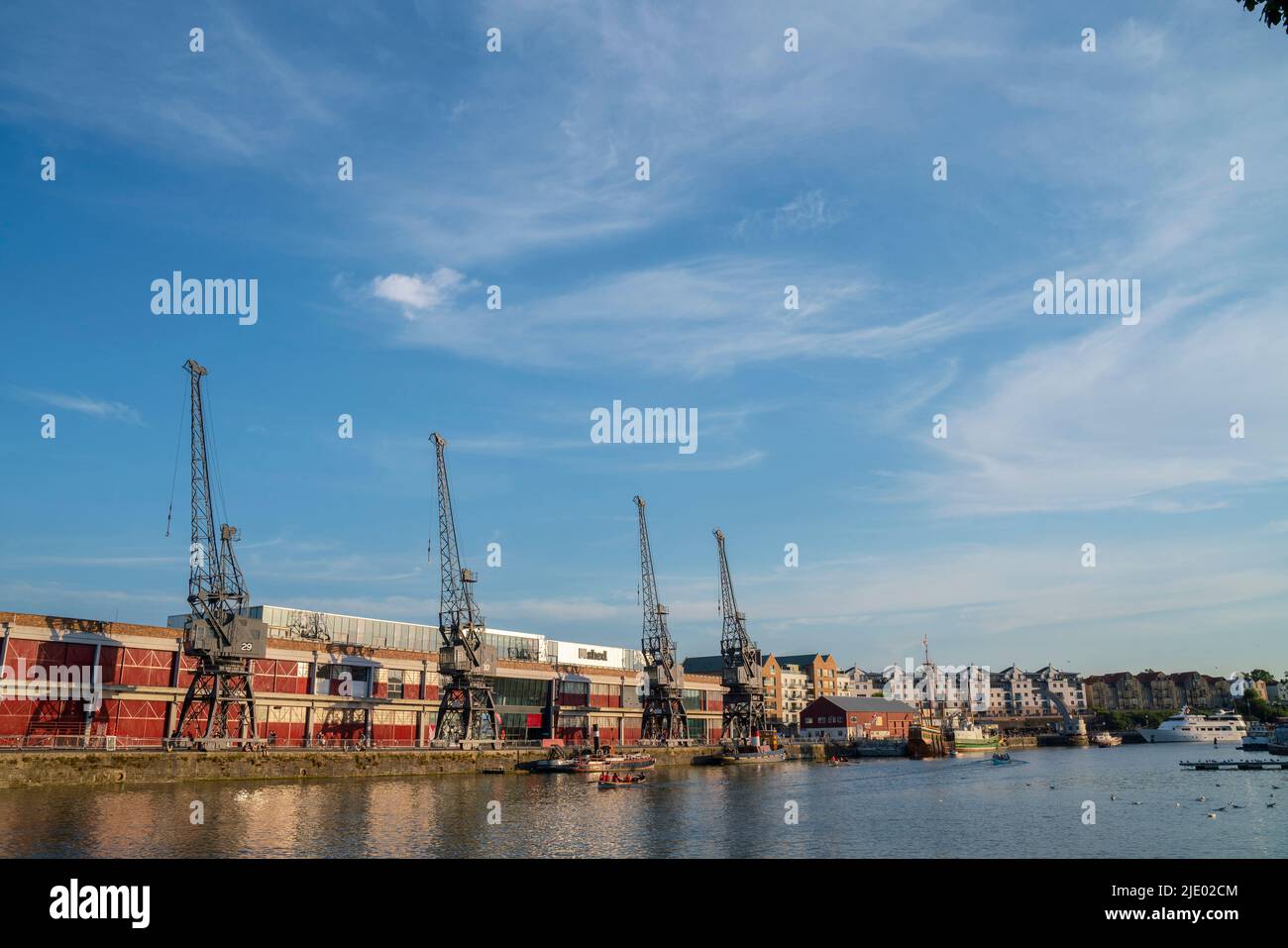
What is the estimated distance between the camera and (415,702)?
10469cm

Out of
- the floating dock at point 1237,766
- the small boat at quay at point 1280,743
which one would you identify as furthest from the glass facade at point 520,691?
the small boat at quay at point 1280,743

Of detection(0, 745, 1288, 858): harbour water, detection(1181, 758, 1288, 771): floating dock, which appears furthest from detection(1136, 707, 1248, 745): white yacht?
detection(0, 745, 1288, 858): harbour water

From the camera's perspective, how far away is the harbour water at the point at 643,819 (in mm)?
39906

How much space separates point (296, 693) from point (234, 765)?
56.9 feet

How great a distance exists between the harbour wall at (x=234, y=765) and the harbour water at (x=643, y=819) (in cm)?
213

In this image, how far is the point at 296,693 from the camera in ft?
301

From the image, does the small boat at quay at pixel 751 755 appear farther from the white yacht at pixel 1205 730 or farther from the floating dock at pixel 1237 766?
the white yacht at pixel 1205 730

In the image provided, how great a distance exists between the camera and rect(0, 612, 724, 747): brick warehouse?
71625 millimetres

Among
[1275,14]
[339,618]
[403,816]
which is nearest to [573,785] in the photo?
[403,816]

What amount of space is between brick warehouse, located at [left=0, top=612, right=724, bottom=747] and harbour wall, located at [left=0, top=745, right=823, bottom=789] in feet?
16.5

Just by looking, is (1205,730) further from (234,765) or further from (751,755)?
(234,765)

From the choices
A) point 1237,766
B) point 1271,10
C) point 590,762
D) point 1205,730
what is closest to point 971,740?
point 1237,766
